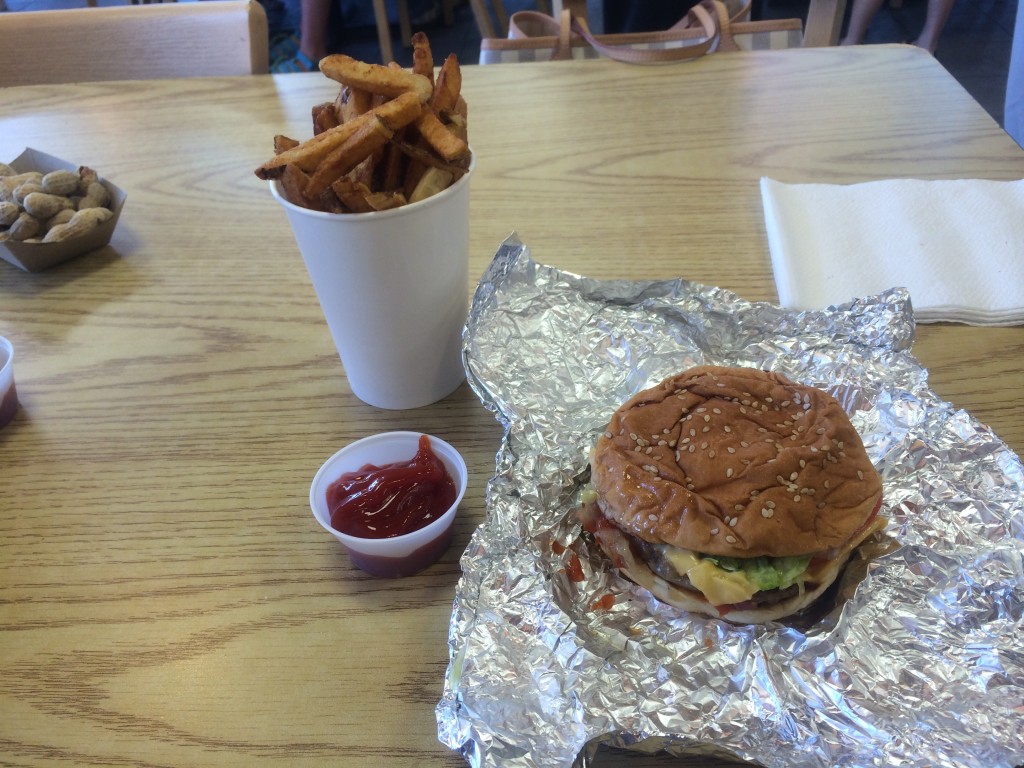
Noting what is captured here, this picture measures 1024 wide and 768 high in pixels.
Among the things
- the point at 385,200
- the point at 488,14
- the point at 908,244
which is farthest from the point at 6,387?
the point at 488,14

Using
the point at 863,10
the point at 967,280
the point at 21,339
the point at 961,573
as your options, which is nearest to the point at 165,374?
the point at 21,339

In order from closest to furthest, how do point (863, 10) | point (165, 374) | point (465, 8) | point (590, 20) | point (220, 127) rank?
point (165, 374) → point (220, 127) → point (863, 10) → point (590, 20) → point (465, 8)

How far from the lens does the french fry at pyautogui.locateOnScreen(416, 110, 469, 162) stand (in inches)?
36.2

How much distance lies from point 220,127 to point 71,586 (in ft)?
4.45

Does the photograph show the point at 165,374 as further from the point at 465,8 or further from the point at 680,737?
the point at 465,8

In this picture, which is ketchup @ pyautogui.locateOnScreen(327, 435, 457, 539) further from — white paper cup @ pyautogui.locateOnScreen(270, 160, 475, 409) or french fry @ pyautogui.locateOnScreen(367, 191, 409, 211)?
french fry @ pyautogui.locateOnScreen(367, 191, 409, 211)

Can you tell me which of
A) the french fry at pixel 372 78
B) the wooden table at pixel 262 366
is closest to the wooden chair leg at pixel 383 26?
the wooden table at pixel 262 366

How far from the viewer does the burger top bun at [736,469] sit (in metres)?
0.88

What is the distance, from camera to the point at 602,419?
1.14 m

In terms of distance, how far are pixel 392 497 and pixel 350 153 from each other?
428 millimetres

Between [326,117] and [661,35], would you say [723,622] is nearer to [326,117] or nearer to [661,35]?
[326,117]

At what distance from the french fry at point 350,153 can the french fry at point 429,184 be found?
0.07 m

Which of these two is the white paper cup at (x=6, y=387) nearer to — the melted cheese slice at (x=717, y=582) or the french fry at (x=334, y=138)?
the french fry at (x=334, y=138)

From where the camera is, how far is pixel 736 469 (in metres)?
0.93
